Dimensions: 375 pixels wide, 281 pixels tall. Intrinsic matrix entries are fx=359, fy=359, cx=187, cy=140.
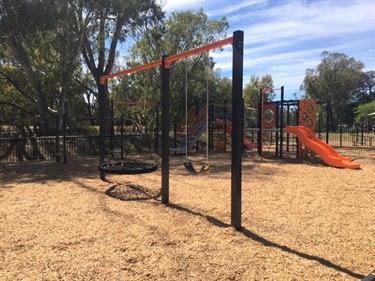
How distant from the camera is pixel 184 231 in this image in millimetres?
4625

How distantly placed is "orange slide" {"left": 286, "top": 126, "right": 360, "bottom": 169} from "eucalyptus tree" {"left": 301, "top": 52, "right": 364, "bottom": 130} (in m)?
48.1

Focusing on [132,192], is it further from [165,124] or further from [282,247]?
[282,247]

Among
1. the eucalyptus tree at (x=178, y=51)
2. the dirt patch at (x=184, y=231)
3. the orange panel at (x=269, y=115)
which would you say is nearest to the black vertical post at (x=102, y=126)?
the dirt patch at (x=184, y=231)

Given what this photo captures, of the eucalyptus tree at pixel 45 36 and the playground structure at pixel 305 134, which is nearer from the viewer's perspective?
the playground structure at pixel 305 134

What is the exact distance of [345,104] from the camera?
62156 millimetres

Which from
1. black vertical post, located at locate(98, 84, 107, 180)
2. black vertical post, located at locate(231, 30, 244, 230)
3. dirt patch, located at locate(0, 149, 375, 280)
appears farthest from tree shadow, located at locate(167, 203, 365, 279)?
black vertical post, located at locate(98, 84, 107, 180)

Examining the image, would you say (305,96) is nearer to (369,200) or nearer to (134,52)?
(134,52)

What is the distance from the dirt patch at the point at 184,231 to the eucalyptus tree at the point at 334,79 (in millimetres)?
54937

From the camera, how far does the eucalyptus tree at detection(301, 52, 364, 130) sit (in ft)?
193

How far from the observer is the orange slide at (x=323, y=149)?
1157 centimetres

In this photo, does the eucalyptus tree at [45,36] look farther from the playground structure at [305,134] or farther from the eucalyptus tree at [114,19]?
the playground structure at [305,134]

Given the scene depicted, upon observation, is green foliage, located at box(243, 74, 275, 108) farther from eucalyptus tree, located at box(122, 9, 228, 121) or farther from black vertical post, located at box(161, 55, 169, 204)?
black vertical post, located at box(161, 55, 169, 204)

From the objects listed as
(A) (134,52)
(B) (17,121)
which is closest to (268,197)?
(A) (134,52)

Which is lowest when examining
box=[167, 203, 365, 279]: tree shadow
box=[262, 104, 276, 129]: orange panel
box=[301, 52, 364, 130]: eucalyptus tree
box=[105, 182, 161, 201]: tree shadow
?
box=[167, 203, 365, 279]: tree shadow
